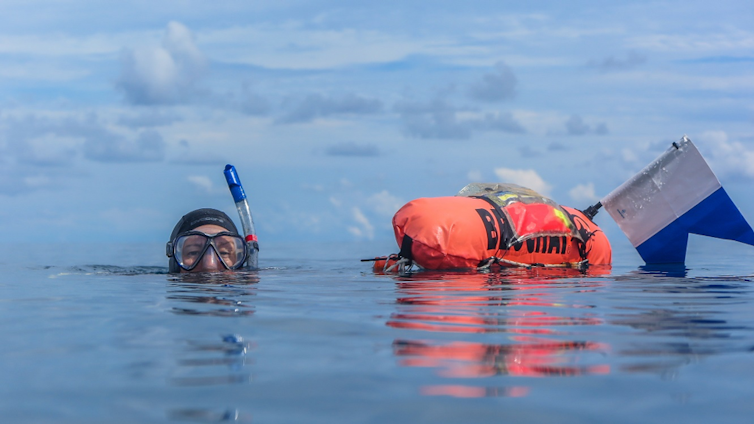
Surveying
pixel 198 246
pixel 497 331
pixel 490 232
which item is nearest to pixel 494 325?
pixel 497 331

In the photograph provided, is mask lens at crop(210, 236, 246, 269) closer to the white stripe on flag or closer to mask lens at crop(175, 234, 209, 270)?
mask lens at crop(175, 234, 209, 270)

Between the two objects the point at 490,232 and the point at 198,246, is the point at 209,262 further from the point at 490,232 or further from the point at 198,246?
the point at 490,232

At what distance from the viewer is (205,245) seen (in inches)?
336

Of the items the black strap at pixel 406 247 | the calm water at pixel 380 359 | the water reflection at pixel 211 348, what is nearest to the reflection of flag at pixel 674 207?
the black strap at pixel 406 247

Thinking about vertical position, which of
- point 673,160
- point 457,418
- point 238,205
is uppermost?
point 673,160

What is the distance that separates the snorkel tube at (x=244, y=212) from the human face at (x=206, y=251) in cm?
36

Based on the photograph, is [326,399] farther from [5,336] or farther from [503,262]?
[503,262]

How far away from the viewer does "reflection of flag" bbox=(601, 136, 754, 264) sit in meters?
9.79

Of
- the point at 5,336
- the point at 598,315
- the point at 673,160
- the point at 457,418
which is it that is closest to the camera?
the point at 457,418

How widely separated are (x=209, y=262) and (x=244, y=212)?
979 mm

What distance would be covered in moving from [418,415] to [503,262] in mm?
7096

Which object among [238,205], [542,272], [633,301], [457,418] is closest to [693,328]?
[633,301]

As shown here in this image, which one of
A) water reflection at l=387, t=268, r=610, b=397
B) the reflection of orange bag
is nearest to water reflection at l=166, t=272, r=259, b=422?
water reflection at l=387, t=268, r=610, b=397

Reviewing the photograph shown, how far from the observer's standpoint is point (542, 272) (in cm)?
862
